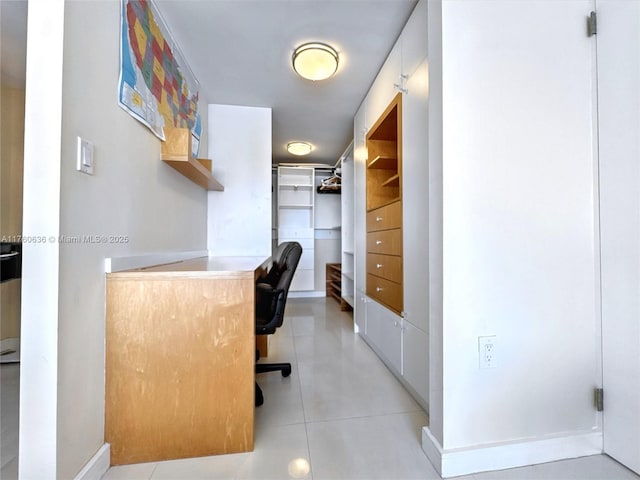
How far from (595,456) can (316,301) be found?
11.6 ft

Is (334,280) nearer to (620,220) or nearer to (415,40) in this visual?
(415,40)

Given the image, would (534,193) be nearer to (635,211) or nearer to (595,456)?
(635,211)

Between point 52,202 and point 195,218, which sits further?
point 195,218

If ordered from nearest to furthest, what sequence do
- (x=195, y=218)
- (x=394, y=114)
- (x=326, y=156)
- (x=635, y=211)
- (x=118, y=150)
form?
(x=635, y=211), (x=118, y=150), (x=394, y=114), (x=195, y=218), (x=326, y=156)

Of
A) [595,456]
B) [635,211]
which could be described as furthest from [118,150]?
[595,456]

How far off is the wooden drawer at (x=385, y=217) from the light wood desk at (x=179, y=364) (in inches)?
42.0

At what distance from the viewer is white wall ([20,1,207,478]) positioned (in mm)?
861

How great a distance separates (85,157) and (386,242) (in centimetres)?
173

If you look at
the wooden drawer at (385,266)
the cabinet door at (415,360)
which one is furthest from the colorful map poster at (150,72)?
the cabinet door at (415,360)

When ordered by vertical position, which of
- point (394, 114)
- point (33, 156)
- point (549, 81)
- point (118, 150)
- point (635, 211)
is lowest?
point (635, 211)

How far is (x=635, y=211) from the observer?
107 cm

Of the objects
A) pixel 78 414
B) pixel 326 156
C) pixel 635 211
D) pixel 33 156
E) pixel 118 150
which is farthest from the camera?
pixel 326 156

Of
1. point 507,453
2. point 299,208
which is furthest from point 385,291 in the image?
point 299,208

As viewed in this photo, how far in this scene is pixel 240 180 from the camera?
281 centimetres
